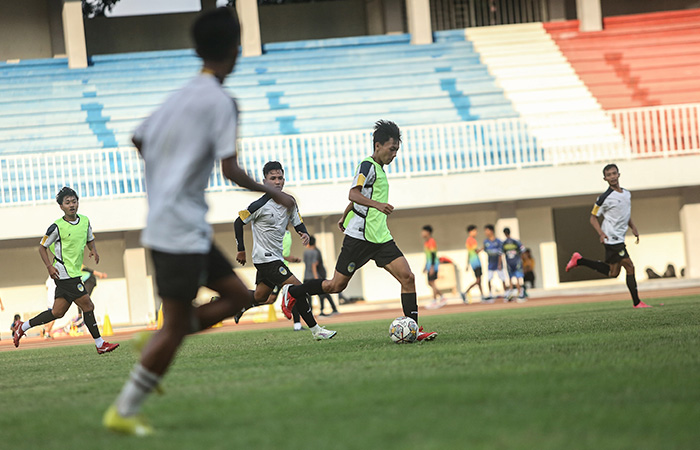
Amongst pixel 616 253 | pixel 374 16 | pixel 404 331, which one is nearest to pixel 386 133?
pixel 404 331

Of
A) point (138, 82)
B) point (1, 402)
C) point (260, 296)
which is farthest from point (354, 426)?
point (138, 82)

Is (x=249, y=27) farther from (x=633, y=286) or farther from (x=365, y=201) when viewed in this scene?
(x=365, y=201)

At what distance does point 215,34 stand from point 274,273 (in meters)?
6.76

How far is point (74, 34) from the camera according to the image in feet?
97.1

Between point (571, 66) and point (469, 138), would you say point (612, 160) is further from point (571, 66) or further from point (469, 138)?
point (571, 66)

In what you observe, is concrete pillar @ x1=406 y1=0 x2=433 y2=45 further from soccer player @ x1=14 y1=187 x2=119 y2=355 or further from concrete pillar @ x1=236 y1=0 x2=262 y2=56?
soccer player @ x1=14 y1=187 x2=119 y2=355

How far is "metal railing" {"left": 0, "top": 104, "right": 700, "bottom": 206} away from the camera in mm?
23375

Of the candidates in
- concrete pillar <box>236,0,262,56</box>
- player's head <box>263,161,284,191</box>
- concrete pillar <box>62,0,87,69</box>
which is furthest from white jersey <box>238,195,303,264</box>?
concrete pillar <box>62,0,87,69</box>

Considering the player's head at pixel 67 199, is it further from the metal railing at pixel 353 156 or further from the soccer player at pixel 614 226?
the metal railing at pixel 353 156

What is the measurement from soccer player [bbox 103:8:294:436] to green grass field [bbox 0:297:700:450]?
36 centimetres

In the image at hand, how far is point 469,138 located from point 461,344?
56.8ft

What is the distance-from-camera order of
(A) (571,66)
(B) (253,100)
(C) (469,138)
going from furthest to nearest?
1. (A) (571,66)
2. (B) (253,100)
3. (C) (469,138)

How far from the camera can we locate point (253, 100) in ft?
91.8

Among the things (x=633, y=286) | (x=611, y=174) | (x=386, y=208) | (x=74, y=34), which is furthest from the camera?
(x=74, y=34)
